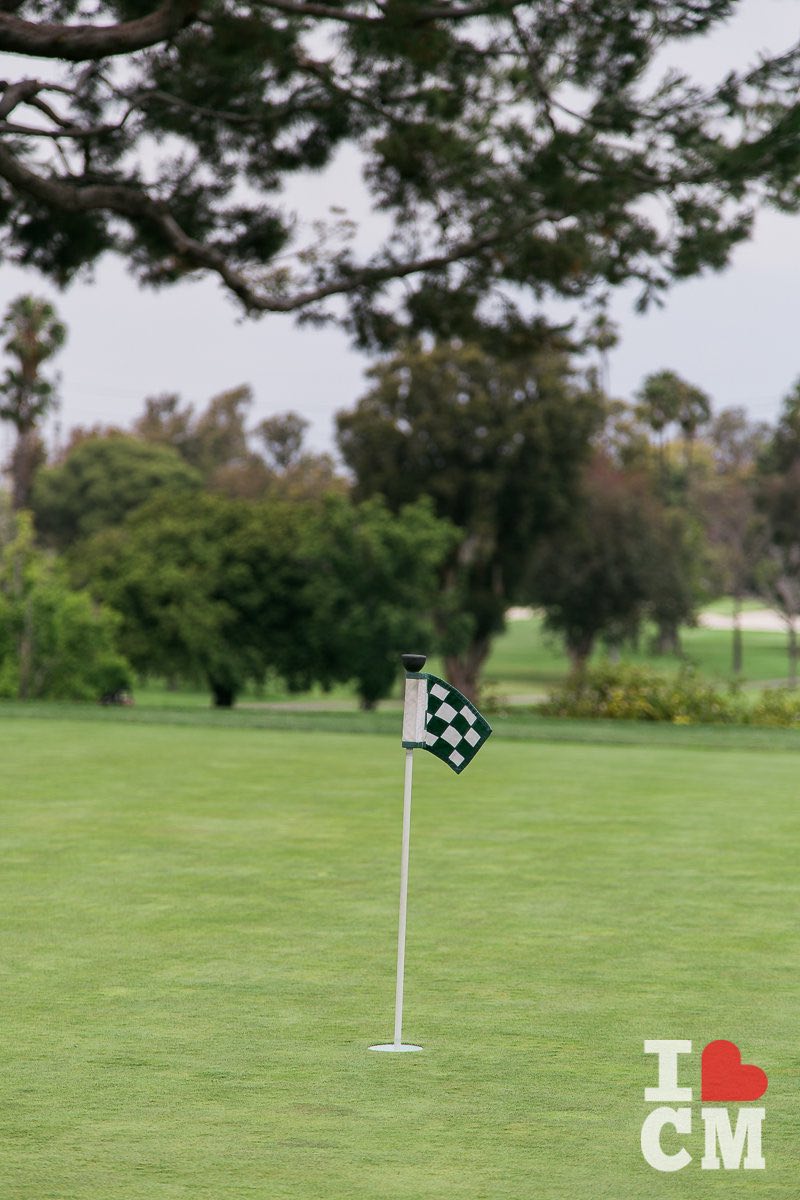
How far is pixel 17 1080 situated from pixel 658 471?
264 feet

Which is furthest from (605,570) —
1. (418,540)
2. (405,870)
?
(405,870)

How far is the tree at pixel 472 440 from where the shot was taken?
1879 inches

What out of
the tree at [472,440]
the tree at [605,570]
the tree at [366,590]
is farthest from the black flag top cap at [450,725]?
the tree at [605,570]

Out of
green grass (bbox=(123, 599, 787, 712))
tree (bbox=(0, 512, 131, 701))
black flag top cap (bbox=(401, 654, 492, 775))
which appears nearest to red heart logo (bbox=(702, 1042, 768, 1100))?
black flag top cap (bbox=(401, 654, 492, 775))

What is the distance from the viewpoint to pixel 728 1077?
16.2 feet

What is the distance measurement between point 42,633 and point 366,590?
11.5 m

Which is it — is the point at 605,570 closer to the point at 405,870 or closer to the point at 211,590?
the point at 211,590

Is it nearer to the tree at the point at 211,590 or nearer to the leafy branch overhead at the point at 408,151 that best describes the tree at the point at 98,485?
the tree at the point at 211,590

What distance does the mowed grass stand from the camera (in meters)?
4.39

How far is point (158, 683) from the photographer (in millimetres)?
64500

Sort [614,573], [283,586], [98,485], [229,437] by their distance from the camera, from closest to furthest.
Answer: [283,586]
[614,573]
[98,485]
[229,437]

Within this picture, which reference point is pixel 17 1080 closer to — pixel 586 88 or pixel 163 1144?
pixel 163 1144

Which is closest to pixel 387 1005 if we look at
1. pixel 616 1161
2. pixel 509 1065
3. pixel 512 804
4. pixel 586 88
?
pixel 509 1065

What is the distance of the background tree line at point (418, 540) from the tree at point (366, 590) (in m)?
0.05
